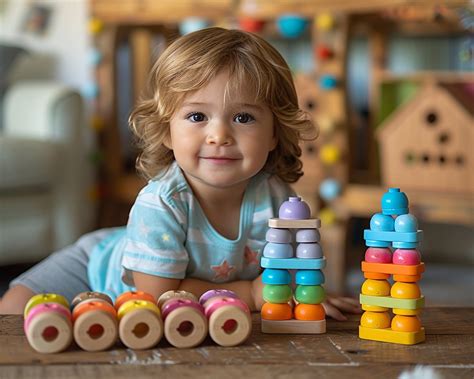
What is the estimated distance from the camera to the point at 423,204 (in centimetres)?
259

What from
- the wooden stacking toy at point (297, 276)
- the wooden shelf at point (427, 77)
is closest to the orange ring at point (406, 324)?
the wooden stacking toy at point (297, 276)

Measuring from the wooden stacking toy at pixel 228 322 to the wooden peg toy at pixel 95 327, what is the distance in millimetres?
116

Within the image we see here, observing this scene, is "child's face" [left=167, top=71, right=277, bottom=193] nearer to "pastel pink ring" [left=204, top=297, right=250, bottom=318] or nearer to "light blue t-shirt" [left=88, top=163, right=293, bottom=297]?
"light blue t-shirt" [left=88, top=163, right=293, bottom=297]

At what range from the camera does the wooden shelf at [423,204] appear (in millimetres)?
2535

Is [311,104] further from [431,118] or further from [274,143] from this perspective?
[274,143]

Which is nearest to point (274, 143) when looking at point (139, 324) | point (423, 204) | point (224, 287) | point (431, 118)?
point (224, 287)

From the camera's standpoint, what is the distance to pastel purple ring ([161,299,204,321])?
101cm

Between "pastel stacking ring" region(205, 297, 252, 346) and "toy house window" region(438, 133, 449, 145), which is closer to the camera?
"pastel stacking ring" region(205, 297, 252, 346)

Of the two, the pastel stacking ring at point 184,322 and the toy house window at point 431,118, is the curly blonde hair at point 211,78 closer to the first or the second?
the pastel stacking ring at point 184,322

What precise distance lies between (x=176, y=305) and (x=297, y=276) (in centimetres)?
19

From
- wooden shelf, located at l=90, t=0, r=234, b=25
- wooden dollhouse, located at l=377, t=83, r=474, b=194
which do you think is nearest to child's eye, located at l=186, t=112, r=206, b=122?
wooden dollhouse, located at l=377, t=83, r=474, b=194

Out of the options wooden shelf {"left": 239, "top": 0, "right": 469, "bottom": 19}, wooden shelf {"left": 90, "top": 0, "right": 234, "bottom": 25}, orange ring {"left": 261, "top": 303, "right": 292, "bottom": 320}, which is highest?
wooden shelf {"left": 90, "top": 0, "right": 234, "bottom": 25}

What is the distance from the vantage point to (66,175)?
2.98 meters

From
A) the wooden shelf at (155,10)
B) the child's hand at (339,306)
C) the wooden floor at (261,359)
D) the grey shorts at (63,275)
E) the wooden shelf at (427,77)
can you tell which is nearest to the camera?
the wooden floor at (261,359)
